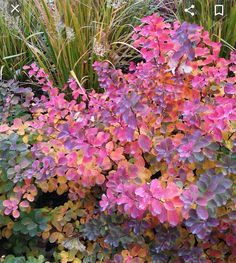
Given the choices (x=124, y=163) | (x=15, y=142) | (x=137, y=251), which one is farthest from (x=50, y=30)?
(x=137, y=251)

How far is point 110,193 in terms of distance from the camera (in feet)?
4.97

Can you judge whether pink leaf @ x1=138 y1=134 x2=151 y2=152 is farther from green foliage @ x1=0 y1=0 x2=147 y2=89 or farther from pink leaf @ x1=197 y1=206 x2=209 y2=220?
green foliage @ x1=0 y1=0 x2=147 y2=89

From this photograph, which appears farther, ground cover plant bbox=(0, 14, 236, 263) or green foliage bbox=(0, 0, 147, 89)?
green foliage bbox=(0, 0, 147, 89)

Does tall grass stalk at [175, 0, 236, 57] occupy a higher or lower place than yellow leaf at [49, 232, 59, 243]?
higher

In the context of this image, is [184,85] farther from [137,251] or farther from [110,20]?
[110,20]

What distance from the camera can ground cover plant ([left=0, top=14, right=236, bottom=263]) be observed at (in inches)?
58.0

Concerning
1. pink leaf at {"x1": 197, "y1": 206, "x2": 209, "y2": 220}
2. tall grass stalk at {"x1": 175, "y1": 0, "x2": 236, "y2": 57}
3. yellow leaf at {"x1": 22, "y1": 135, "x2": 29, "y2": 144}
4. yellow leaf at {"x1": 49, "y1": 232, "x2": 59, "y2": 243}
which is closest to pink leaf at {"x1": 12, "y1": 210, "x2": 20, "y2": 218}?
yellow leaf at {"x1": 49, "y1": 232, "x2": 59, "y2": 243}

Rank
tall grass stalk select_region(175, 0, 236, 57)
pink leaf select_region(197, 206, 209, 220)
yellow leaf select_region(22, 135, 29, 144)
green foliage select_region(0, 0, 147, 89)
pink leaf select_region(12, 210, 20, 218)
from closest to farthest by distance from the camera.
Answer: pink leaf select_region(197, 206, 209, 220) < pink leaf select_region(12, 210, 20, 218) < yellow leaf select_region(22, 135, 29, 144) < green foliage select_region(0, 0, 147, 89) < tall grass stalk select_region(175, 0, 236, 57)

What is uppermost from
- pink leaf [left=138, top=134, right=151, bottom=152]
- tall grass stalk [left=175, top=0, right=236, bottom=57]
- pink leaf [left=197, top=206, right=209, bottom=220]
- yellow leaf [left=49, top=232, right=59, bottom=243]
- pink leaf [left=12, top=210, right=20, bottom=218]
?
pink leaf [left=138, top=134, right=151, bottom=152]

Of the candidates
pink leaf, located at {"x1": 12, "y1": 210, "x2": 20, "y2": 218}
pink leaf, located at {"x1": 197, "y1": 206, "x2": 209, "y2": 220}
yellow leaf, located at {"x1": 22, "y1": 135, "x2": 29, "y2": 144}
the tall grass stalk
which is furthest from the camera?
the tall grass stalk

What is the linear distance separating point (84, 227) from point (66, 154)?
280 mm

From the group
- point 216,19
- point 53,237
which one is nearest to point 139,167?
point 53,237

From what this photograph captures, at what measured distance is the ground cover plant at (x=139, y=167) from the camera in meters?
1.47

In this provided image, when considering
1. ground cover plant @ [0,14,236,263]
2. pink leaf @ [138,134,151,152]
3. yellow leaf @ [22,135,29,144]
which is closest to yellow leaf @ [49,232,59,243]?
ground cover plant @ [0,14,236,263]
